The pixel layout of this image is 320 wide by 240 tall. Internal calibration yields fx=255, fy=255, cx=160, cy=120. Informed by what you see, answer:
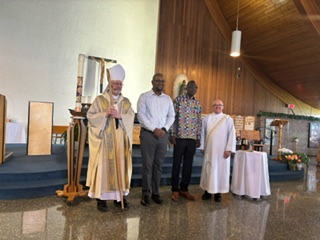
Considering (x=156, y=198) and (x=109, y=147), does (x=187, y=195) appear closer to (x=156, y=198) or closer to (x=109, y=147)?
(x=156, y=198)

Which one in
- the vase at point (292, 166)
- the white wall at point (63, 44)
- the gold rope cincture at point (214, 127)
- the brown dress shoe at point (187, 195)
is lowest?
the brown dress shoe at point (187, 195)

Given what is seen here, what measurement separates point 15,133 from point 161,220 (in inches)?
185

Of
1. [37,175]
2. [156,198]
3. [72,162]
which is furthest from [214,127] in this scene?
[37,175]

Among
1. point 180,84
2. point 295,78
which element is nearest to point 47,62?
point 180,84

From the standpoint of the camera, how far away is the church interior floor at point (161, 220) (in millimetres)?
2203

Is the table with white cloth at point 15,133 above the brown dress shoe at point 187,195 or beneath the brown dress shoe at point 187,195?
above

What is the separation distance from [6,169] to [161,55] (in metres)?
5.56

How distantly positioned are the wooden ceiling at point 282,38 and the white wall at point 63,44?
273 centimetres

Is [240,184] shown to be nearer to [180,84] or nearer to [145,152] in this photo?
[145,152]

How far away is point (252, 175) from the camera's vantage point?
3.65 m

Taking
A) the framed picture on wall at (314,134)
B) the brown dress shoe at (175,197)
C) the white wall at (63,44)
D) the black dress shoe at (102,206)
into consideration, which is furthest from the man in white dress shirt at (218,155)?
the framed picture on wall at (314,134)

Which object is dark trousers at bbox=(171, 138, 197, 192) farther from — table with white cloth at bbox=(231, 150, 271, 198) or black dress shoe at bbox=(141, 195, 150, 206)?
table with white cloth at bbox=(231, 150, 271, 198)

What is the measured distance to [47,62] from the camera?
6461mm

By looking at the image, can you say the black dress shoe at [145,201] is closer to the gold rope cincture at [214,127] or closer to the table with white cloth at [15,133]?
the gold rope cincture at [214,127]
